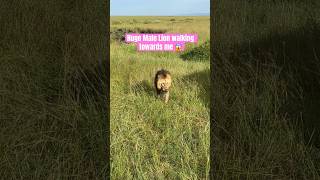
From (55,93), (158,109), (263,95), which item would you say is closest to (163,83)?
(158,109)

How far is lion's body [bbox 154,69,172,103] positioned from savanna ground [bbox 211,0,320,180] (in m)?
0.27

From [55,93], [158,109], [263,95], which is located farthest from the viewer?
[55,93]

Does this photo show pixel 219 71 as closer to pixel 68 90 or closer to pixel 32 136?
pixel 68 90

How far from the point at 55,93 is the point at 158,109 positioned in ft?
2.16

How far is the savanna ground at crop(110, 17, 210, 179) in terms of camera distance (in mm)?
2434

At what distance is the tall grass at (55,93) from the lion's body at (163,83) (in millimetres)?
312

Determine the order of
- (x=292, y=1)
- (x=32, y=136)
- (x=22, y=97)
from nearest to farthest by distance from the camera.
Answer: (x=32, y=136)
(x=22, y=97)
(x=292, y=1)

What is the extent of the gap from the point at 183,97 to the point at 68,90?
27.8 inches

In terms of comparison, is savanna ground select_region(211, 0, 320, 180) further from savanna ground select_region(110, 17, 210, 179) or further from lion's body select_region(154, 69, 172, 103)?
lion's body select_region(154, 69, 172, 103)

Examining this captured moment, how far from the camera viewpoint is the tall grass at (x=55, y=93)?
2539 mm

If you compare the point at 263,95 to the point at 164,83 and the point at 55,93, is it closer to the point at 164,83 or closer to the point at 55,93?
the point at 164,83

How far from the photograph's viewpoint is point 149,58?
2.92 m

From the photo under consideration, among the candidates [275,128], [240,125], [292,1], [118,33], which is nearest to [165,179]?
[240,125]

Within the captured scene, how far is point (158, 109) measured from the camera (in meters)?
2.76
